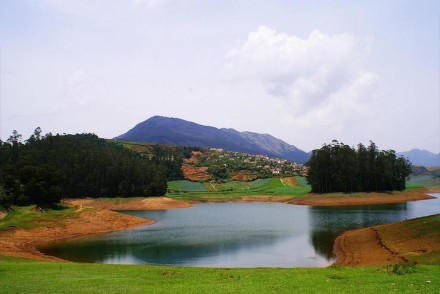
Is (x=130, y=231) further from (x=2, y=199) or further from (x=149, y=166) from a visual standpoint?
(x=149, y=166)

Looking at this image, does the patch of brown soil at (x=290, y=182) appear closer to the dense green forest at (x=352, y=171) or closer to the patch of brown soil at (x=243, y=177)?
the patch of brown soil at (x=243, y=177)

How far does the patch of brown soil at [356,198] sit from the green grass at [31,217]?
68029mm

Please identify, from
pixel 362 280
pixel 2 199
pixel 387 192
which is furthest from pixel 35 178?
pixel 387 192

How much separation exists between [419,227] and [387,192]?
272ft

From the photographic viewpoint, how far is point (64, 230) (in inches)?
2544

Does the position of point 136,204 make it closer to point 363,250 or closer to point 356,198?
point 356,198

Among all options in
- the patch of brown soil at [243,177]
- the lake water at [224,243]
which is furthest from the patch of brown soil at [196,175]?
the lake water at [224,243]

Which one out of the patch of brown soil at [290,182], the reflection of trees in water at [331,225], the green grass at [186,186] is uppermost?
the patch of brown soil at [290,182]

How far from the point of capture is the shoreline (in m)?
43.1

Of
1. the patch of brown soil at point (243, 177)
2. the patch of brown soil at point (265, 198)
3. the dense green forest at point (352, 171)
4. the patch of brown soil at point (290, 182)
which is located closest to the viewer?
the dense green forest at point (352, 171)

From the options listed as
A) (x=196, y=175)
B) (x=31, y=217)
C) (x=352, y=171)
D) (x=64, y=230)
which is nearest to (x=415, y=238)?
(x=64, y=230)

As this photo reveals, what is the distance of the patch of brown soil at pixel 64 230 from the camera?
50062 mm

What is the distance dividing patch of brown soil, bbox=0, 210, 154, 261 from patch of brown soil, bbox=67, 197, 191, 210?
33.4 metres

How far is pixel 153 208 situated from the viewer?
112000 mm
